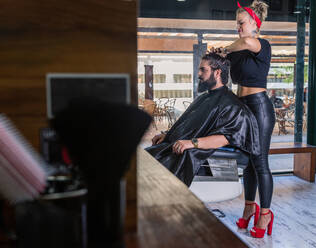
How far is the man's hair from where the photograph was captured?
10.2ft

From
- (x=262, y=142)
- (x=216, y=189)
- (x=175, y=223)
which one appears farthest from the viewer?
(x=262, y=142)

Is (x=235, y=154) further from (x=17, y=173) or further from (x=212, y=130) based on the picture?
(x=17, y=173)

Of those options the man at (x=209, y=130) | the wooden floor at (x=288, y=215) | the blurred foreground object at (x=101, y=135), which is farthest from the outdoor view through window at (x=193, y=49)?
the blurred foreground object at (x=101, y=135)

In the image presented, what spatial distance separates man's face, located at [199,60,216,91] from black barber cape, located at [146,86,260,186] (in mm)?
78

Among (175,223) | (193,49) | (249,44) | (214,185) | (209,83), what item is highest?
(193,49)

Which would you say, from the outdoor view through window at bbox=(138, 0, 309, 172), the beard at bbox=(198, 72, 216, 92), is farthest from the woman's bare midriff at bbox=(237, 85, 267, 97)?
the outdoor view through window at bbox=(138, 0, 309, 172)

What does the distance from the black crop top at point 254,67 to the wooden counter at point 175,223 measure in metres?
2.27

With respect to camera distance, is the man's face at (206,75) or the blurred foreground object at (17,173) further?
the man's face at (206,75)

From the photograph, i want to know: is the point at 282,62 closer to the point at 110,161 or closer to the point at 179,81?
the point at 179,81

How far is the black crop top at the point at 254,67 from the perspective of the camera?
2895 millimetres

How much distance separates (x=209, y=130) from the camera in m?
2.92

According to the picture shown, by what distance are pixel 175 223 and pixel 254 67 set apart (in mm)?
2573

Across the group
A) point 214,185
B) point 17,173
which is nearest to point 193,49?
point 214,185

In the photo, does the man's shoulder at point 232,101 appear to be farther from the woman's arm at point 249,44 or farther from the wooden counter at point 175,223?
the wooden counter at point 175,223
